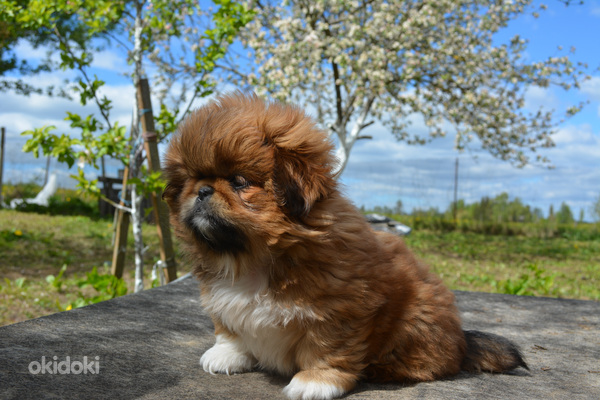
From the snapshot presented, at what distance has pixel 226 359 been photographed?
254 cm

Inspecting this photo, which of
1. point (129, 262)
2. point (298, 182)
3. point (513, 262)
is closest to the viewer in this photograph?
point (298, 182)

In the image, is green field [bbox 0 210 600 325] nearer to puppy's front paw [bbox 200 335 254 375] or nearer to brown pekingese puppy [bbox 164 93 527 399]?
puppy's front paw [bbox 200 335 254 375]

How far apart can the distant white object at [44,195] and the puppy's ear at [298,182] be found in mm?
15535

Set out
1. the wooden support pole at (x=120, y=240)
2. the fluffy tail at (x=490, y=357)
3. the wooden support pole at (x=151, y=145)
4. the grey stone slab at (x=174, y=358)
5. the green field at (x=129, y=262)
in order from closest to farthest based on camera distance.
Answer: the grey stone slab at (x=174, y=358), the fluffy tail at (x=490, y=357), the wooden support pole at (x=151, y=145), the wooden support pole at (x=120, y=240), the green field at (x=129, y=262)

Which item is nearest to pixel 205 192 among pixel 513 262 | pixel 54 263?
pixel 54 263

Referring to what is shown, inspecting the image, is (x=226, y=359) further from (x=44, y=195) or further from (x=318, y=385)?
(x=44, y=195)

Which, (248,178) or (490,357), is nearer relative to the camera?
(248,178)

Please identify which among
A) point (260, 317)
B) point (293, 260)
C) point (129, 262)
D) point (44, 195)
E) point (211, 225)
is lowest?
point (129, 262)

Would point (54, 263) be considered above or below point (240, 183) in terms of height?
below

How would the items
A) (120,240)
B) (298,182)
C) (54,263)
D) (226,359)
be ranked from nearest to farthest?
(298,182) → (226,359) → (120,240) → (54,263)

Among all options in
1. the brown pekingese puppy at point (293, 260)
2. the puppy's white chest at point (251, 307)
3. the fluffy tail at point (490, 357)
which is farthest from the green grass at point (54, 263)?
the fluffy tail at point (490, 357)

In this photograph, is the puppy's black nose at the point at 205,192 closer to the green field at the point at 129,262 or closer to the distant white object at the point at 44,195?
the green field at the point at 129,262

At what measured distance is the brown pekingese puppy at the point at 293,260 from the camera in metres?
2.08

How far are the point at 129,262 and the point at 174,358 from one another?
6588mm
